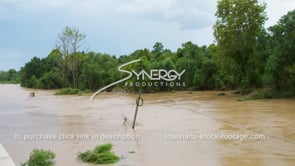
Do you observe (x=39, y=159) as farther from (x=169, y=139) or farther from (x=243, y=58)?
(x=243, y=58)

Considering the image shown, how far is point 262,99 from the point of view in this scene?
18.9m

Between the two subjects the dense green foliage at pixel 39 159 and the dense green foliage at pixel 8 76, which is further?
the dense green foliage at pixel 8 76

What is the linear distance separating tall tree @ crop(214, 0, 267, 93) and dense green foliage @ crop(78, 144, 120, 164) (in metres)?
15.1

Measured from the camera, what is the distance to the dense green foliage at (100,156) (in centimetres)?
616

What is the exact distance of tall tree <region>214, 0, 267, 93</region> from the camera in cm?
1994

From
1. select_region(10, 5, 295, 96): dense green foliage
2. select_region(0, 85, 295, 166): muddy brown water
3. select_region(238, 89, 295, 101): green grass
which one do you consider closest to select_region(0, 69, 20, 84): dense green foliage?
select_region(10, 5, 295, 96): dense green foliage

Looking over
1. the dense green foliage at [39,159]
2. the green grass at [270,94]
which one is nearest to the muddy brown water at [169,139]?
the dense green foliage at [39,159]

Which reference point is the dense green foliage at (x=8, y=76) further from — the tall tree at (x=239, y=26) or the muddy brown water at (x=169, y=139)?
the muddy brown water at (x=169, y=139)

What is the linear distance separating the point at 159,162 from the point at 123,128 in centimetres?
408

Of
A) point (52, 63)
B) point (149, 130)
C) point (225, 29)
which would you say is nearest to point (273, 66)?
point (225, 29)

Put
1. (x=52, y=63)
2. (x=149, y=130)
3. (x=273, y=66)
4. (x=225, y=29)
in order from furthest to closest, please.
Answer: (x=52, y=63) < (x=225, y=29) < (x=273, y=66) < (x=149, y=130)

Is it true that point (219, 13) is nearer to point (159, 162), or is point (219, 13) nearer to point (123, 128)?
point (123, 128)

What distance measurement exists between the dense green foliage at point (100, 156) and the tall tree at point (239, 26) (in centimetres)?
1511

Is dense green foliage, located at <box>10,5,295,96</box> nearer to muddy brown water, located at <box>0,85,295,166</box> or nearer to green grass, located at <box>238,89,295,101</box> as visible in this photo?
green grass, located at <box>238,89,295,101</box>
